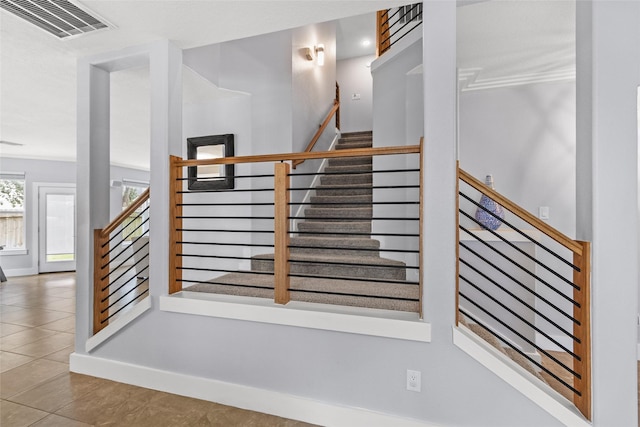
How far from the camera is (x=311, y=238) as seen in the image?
11.9ft

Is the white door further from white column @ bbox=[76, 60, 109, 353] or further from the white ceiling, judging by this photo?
white column @ bbox=[76, 60, 109, 353]

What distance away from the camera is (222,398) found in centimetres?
225

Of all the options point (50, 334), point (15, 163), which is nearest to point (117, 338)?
point (50, 334)

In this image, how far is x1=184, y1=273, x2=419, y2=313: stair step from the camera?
2.20m

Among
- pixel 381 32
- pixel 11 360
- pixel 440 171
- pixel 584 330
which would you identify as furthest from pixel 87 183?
pixel 584 330

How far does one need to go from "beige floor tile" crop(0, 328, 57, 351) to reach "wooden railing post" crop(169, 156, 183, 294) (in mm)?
2203

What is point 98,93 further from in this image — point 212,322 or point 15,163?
point 15,163

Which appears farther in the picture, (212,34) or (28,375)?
(28,375)

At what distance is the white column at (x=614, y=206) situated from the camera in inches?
61.9

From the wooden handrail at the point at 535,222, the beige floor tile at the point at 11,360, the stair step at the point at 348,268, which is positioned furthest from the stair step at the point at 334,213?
the beige floor tile at the point at 11,360

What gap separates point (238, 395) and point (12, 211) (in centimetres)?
759

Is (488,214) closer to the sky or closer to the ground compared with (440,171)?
closer to the ground

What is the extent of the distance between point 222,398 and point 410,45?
3.34 meters

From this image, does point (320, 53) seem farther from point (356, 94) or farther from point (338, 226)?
point (338, 226)
